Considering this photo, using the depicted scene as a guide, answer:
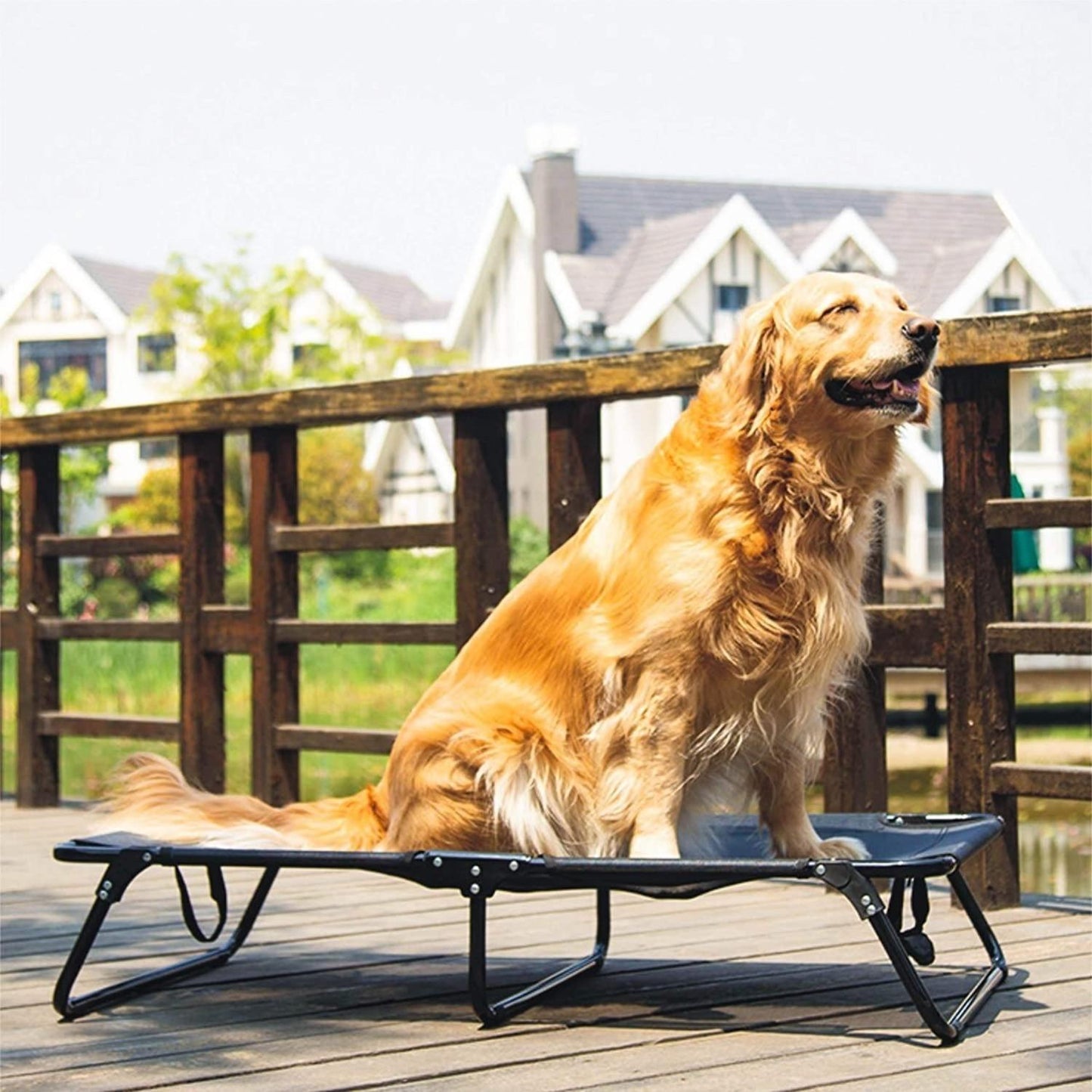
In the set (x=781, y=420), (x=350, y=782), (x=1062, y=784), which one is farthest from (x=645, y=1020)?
(x=350, y=782)

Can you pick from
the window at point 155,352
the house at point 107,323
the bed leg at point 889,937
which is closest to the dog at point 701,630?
the bed leg at point 889,937

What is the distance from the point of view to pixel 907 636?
4145mm

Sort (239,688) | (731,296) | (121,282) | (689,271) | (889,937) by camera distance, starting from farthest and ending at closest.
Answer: (121,282) → (731,296) → (689,271) → (239,688) → (889,937)

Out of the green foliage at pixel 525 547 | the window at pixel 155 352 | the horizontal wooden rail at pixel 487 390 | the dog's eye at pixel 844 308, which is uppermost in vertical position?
the window at pixel 155 352

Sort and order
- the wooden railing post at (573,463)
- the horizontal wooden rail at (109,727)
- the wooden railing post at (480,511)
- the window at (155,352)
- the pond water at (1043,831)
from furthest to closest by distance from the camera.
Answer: the window at (155,352)
the pond water at (1043,831)
the horizontal wooden rail at (109,727)
the wooden railing post at (480,511)
the wooden railing post at (573,463)

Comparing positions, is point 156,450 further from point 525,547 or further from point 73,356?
point 525,547

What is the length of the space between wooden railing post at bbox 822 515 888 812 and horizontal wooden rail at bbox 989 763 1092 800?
32 centimetres

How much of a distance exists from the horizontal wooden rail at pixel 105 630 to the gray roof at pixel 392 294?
112 feet

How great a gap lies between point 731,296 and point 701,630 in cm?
2788

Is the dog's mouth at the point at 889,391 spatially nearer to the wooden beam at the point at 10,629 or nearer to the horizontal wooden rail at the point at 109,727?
the horizontal wooden rail at the point at 109,727

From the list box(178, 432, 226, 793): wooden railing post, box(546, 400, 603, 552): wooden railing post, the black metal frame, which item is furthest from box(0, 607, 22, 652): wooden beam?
the black metal frame

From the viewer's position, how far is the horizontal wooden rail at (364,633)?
4.95m

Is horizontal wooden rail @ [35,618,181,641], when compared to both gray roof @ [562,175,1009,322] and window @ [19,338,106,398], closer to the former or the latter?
gray roof @ [562,175,1009,322]

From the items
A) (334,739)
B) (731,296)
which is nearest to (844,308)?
(334,739)
